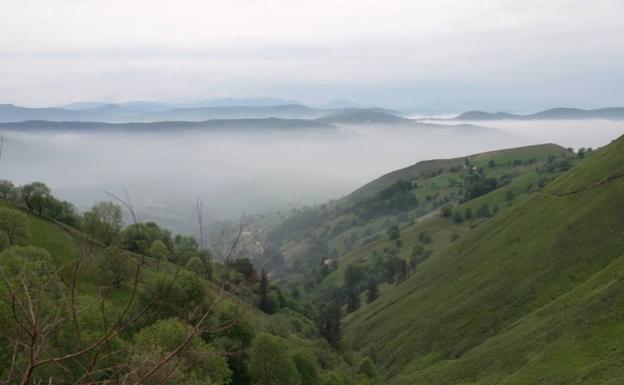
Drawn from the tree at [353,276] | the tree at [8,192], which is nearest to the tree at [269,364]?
the tree at [8,192]

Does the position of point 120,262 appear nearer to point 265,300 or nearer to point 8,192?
point 265,300

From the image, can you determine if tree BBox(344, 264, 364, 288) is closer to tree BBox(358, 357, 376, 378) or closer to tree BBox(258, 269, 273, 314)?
tree BBox(258, 269, 273, 314)

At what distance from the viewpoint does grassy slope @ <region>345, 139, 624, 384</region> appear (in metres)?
51.2

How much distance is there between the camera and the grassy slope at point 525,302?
51.2m

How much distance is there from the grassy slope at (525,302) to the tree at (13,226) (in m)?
57.4

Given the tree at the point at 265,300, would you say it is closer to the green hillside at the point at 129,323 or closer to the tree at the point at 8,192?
the green hillside at the point at 129,323

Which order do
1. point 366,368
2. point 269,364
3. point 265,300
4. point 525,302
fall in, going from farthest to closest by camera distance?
point 265,300
point 525,302
point 366,368
point 269,364

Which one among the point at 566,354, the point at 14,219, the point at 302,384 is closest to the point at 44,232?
the point at 14,219

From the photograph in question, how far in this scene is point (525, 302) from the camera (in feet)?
241

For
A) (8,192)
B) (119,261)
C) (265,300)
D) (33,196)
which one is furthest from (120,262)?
(8,192)

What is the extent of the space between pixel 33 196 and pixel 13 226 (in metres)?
31.6

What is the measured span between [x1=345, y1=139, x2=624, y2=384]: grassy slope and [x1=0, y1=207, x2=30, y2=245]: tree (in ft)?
188

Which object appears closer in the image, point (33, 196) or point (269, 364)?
point (269, 364)

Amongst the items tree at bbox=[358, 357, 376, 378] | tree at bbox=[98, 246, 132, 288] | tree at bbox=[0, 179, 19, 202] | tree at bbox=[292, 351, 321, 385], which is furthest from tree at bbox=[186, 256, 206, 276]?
tree at bbox=[0, 179, 19, 202]
